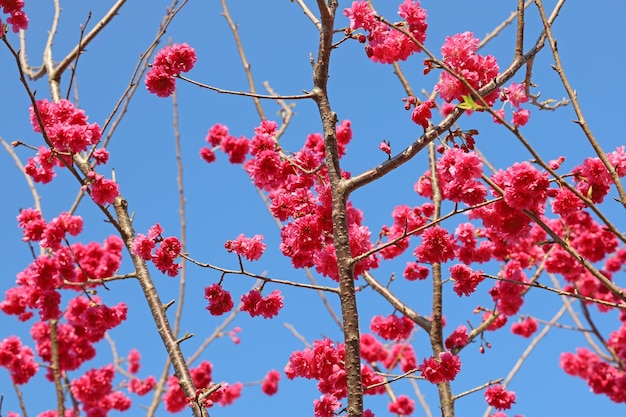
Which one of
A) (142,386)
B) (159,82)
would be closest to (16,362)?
(142,386)

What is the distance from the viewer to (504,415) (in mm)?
4340

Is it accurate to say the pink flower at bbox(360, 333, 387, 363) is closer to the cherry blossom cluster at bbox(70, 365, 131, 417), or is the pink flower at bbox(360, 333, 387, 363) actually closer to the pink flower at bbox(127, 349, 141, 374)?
the cherry blossom cluster at bbox(70, 365, 131, 417)

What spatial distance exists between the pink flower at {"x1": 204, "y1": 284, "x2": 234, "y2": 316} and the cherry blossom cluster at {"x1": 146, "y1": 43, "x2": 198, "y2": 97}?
3.64 feet

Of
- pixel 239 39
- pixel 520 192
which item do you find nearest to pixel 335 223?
pixel 520 192

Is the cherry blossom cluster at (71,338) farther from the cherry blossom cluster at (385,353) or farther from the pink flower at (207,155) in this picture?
the cherry blossom cluster at (385,353)

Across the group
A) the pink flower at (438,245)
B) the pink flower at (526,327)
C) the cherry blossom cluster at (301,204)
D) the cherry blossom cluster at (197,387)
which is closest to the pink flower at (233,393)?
the cherry blossom cluster at (197,387)

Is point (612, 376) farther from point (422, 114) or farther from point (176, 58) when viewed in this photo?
point (176, 58)

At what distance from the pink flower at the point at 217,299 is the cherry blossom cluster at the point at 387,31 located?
4.55 ft

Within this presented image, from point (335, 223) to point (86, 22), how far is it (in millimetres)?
2535

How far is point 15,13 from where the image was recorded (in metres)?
3.80

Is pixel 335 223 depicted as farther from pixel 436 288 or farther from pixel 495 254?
pixel 495 254

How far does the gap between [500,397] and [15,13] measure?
156 inches

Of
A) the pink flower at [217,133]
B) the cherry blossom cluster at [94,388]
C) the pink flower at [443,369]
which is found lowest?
the pink flower at [443,369]

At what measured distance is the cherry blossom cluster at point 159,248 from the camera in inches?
123
